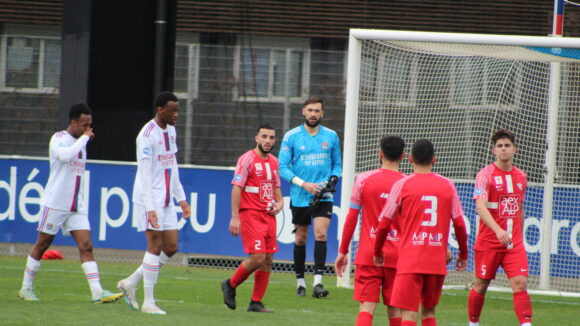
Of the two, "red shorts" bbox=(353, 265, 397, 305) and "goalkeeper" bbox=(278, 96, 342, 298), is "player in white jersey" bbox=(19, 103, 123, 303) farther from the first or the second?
"red shorts" bbox=(353, 265, 397, 305)

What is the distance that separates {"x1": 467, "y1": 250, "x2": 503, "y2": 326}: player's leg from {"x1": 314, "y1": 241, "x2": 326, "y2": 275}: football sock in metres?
2.75

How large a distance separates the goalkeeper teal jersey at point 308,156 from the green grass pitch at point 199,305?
54.8 inches

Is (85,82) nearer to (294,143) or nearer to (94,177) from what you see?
(94,177)

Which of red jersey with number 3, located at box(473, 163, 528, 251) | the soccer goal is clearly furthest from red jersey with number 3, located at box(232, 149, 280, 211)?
the soccer goal

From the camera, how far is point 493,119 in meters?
13.7

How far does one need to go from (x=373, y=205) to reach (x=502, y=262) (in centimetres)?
203

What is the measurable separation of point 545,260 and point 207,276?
4530 mm

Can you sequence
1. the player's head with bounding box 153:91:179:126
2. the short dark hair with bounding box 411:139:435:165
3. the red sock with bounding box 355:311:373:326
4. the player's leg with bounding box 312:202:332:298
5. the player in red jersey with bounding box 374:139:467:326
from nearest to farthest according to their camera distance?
the player in red jersey with bounding box 374:139:467:326 → the short dark hair with bounding box 411:139:435:165 → the red sock with bounding box 355:311:373:326 → the player's head with bounding box 153:91:179:126 → the player's leg with bounding box 312:202:332:298

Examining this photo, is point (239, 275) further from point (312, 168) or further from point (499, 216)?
point (499, 216)

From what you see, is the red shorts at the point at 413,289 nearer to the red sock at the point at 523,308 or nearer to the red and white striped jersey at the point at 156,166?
the red sock at the point at 523,308

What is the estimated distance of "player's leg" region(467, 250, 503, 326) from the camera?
8867 millimetres

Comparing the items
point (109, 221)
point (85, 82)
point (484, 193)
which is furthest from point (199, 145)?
point (484, 193)

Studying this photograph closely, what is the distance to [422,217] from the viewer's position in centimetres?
702

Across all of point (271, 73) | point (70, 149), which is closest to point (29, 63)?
point (271, 73)
